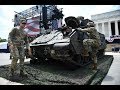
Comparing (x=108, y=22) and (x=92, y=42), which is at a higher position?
(x=108, y=22)

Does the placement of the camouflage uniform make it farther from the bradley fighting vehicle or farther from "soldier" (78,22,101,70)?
"soldier" (78,22,101,70)

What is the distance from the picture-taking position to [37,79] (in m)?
5.32

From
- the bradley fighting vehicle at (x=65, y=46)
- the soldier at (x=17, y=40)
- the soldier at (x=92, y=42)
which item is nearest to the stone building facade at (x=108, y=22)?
the bradley fighting vehicle at (x=65, y=46)

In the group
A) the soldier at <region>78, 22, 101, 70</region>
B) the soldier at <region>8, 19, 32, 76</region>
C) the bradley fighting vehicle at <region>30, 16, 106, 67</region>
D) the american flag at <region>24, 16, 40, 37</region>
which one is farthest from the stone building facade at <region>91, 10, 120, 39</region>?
the soldier at <region>8, 19, 32, 76</region>

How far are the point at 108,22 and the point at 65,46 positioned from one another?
36761mm

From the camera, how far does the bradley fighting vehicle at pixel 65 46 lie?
21.2 ft

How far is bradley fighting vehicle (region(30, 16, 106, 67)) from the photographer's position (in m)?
6.46

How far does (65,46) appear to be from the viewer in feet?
20.8

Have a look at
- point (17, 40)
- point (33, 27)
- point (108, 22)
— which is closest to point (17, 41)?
point (17, 40)

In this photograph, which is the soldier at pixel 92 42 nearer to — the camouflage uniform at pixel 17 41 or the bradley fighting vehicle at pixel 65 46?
the bradley fighting vehicle at pixel 65 46

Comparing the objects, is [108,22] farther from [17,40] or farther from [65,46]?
[17,40]

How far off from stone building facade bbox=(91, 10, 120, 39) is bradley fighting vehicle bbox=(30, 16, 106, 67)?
3351cm

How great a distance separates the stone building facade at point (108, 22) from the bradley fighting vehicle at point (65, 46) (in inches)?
1319
